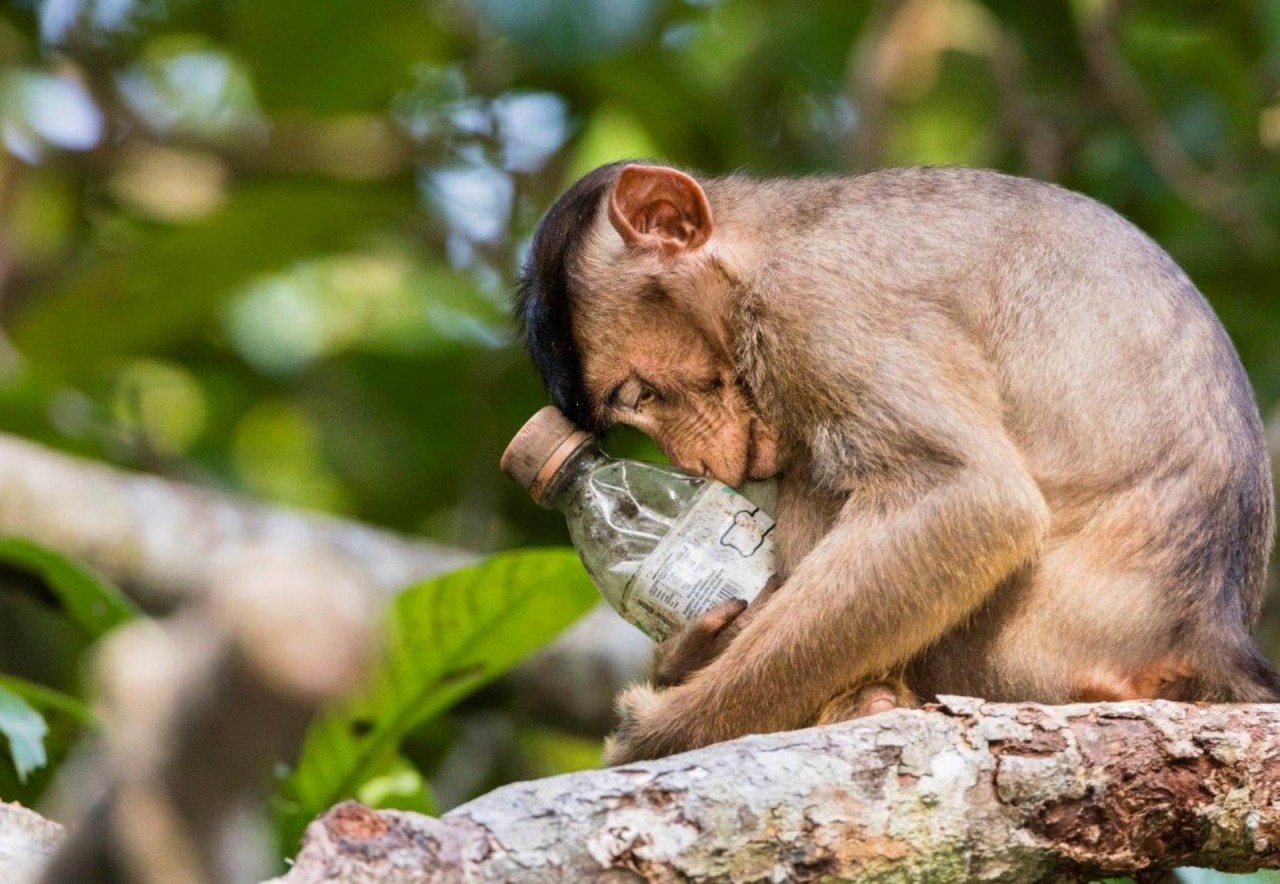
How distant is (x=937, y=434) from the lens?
371 cm

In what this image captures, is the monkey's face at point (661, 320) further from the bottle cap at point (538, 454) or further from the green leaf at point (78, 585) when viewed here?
the green leaf at point (78, 585)

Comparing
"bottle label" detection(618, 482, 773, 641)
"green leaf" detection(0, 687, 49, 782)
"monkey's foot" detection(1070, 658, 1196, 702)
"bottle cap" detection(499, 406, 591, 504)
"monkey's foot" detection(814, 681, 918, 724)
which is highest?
"bottle cap" detection(499, 406, 591, 504)

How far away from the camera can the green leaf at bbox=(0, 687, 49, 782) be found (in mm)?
3734

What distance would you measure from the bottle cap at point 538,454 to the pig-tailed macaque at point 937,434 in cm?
17

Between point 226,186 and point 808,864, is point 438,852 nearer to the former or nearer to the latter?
point 808,864

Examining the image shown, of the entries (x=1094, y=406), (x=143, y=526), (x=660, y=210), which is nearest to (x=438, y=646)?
(x=660, y=210)

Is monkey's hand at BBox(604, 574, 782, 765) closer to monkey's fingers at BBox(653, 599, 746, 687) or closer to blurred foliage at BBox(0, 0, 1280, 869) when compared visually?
monkey's fingers at BBox(653, 599, 746, 687)

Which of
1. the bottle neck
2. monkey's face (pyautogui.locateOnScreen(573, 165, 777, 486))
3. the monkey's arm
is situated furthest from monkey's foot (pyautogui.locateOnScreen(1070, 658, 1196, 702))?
the bottle neck

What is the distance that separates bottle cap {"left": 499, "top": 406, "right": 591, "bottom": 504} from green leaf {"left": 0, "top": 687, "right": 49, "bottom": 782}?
4.06 ft

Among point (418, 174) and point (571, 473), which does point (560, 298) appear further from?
point (418, 174)

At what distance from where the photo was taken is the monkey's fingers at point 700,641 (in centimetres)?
393

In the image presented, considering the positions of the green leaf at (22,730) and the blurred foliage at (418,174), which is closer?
the green leaf at (22,730)

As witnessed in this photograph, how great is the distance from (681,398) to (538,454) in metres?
0.41

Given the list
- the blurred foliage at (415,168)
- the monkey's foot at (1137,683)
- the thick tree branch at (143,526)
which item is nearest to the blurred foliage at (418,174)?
the blurred foliage at (415,168)
